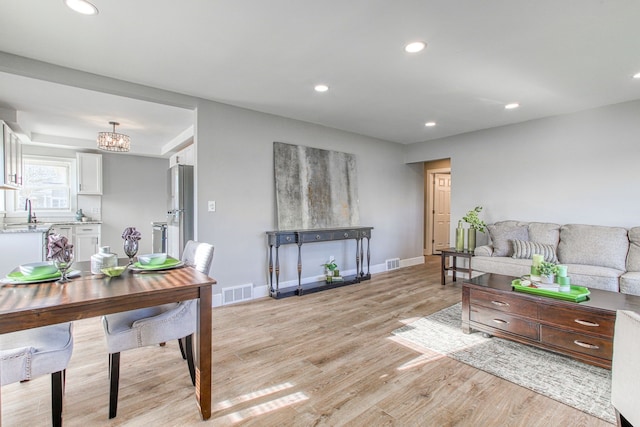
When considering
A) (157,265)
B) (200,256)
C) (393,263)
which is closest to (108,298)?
(157,265)

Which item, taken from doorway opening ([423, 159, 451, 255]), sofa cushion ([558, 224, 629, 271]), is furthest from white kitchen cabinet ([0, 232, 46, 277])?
doorway opening ([423, 159, 451, 255])

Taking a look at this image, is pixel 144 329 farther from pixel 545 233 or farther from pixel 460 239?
pixel 545 233

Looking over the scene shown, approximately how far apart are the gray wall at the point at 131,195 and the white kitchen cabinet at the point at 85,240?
0.88 ft

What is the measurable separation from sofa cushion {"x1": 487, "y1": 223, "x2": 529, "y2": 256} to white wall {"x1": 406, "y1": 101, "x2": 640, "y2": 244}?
0.35 m

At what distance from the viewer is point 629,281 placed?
308 cm

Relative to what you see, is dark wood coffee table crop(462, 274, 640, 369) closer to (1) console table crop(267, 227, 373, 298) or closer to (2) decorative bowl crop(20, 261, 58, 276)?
(1) console table crop(267, 227, 373, 298)

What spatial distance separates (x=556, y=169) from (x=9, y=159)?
6.99 m

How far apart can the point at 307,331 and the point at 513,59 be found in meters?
3.00

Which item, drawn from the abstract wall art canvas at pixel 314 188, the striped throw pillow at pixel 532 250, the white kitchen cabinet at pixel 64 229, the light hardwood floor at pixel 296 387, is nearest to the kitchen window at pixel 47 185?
the white kitchen cabinet at pixel 64 229

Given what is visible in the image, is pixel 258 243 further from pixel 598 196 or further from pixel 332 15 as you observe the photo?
pixel 598 196

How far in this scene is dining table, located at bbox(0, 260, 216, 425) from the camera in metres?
1.24

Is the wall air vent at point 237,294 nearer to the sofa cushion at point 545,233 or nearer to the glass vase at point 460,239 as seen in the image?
the glass vase at point 460,239

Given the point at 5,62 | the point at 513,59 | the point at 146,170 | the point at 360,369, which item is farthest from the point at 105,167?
the point at 513,59

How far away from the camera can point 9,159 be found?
Result: 12.0 feet
